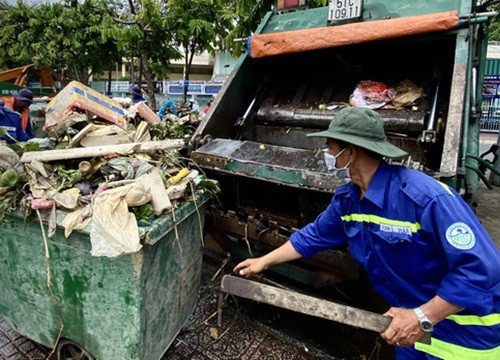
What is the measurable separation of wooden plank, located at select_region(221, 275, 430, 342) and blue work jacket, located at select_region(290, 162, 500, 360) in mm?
186

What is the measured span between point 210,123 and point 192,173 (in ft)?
2.95

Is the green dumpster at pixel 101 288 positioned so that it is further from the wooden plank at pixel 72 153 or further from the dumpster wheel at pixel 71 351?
the wooden plank at pixel 72 153

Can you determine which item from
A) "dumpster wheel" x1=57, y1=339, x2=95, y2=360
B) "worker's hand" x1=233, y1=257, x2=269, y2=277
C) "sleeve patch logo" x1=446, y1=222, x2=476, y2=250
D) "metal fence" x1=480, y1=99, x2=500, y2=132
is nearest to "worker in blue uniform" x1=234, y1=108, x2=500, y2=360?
"sleeve patch logo" x1=446, y1=222, x2=476, y2=250

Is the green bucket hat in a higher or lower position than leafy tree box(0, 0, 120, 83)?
lower

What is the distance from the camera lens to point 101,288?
153 centimetres

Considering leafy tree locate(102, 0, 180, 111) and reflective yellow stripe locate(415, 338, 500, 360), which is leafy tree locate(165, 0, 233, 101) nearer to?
leafy tree locate(102, 0, 180, 111)

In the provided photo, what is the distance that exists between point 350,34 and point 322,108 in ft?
2.26

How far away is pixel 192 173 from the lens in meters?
1.93

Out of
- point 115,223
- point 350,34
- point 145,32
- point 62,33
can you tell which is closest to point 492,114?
point 145,32

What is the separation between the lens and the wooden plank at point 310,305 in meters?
1.17

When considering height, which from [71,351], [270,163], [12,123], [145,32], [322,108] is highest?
[145,32]

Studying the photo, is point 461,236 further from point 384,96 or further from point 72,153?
point 384,96

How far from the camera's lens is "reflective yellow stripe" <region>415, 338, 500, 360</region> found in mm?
1192

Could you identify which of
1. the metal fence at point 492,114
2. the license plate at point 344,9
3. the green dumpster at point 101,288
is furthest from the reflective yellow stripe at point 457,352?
the metal fence at point 492,114
